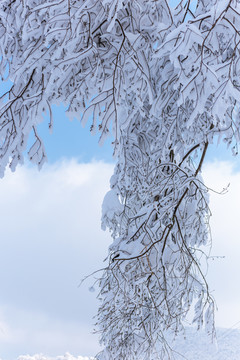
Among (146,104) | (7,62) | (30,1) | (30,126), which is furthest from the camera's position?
(146,104)

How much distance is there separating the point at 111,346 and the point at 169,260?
1.93 m

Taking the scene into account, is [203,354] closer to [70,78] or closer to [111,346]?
[111,346]

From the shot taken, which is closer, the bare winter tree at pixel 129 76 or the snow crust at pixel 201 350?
the bare winter tree at pixel 129 76

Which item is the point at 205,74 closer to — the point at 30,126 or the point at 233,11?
the point at 233,11

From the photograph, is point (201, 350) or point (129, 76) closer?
point (129, 76)

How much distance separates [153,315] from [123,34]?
401 cm

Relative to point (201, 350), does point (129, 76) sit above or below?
above

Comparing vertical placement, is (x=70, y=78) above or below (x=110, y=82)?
above

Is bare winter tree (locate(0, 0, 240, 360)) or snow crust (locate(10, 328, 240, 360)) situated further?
snow crust (locate(10, 328, 240, 360))

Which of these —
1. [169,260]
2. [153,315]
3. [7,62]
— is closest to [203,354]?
[153,315]

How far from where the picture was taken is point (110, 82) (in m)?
3.29

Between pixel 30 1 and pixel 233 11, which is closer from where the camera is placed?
pixel 233 11

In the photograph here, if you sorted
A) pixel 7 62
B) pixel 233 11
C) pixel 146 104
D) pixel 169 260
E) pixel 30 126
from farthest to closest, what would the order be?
pixel 146 104, pixel 169 260, pixel 7 62, pixel 30 126, pixel 233 11

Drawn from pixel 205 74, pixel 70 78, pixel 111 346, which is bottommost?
pixel 111 346
